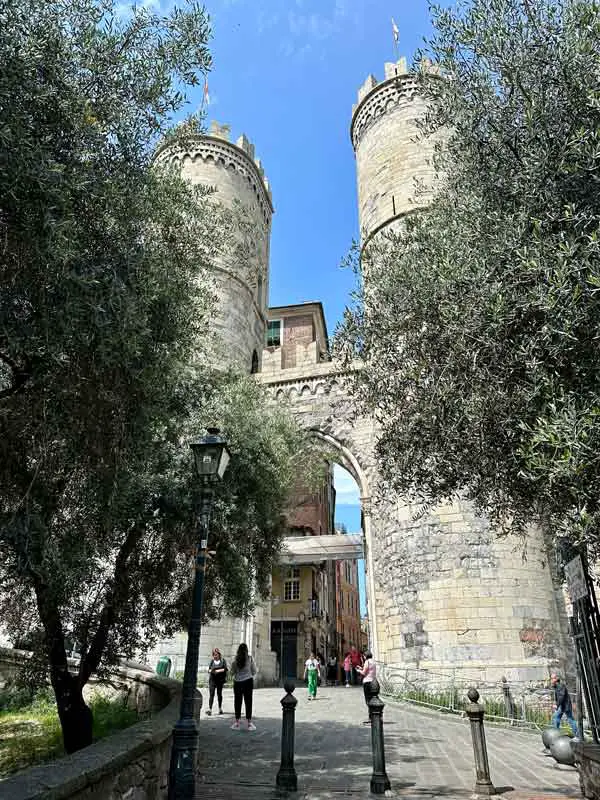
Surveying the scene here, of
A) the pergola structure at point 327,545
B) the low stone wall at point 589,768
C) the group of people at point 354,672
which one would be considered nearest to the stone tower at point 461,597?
the group of people at point 354,672

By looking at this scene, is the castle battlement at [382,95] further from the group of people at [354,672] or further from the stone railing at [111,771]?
the stone railing at [111,771]

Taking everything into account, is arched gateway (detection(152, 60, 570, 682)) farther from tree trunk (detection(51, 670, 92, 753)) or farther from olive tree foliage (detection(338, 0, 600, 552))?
tree trunk (detection(51, 670, 92, 753))

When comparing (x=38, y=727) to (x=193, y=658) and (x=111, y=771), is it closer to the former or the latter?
(x=193, y=658)

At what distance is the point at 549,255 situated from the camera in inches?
186

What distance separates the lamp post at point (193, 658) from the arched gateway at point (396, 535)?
2496 mm

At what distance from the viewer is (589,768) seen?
5.20 metres

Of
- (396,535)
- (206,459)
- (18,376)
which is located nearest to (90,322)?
(18,376)

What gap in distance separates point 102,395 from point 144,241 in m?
1.63

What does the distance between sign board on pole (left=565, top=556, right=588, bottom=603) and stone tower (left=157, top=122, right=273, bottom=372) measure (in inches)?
645

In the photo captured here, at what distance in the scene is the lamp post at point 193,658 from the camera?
430 centimetres

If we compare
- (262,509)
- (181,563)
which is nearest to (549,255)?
(262,509)

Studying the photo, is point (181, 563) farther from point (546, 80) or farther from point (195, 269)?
point (546, 80)

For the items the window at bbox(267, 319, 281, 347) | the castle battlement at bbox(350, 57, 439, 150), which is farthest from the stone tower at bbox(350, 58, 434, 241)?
the window at bbox(267, 319, 281, 347)

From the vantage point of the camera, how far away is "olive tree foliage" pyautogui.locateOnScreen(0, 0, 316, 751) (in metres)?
4.19
